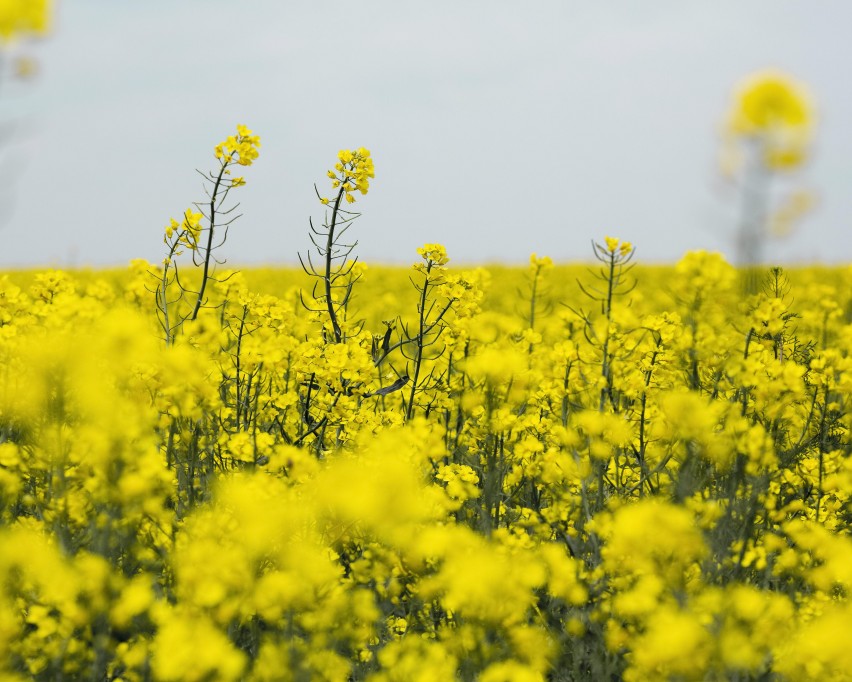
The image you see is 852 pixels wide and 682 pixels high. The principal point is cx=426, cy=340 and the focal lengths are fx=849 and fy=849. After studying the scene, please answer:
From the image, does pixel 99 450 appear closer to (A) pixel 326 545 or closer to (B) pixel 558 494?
(A) pixel 326 545

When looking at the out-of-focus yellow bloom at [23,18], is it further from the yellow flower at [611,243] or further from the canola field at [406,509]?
the yellow flower at [611,243]

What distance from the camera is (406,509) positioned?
2.27 m

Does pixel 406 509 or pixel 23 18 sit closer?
pixel 406 509

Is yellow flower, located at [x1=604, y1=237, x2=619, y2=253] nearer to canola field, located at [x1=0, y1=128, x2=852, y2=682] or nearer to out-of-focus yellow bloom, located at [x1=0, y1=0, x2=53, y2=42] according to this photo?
canola field, located at [x1=0, y1=128, x2=852, y2=682]

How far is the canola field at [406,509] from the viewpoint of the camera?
2.32 m

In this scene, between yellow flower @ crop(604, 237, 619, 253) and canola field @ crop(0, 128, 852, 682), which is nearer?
canola field @ crop(0, 128, 852, 682)

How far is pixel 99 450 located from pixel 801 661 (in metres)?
2.12

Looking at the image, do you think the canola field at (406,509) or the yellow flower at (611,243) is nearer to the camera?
the canola field at (406,509)

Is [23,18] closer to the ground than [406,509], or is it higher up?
higher up

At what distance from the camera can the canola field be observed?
2320 millimetres

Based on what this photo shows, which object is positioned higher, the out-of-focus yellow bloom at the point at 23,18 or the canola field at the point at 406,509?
the out-of-focus yellow bloom at the point at 23,18

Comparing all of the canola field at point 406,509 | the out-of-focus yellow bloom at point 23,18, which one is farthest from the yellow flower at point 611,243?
the out-of-focus yellow bloom at point 23,18

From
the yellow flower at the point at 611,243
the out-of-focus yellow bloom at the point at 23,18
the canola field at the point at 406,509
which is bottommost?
the canola field at the point at 406,509

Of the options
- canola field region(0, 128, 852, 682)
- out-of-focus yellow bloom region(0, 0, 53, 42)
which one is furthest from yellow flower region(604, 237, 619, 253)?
out-of-focus yellow bloom region(0, 0, 53, 42)
